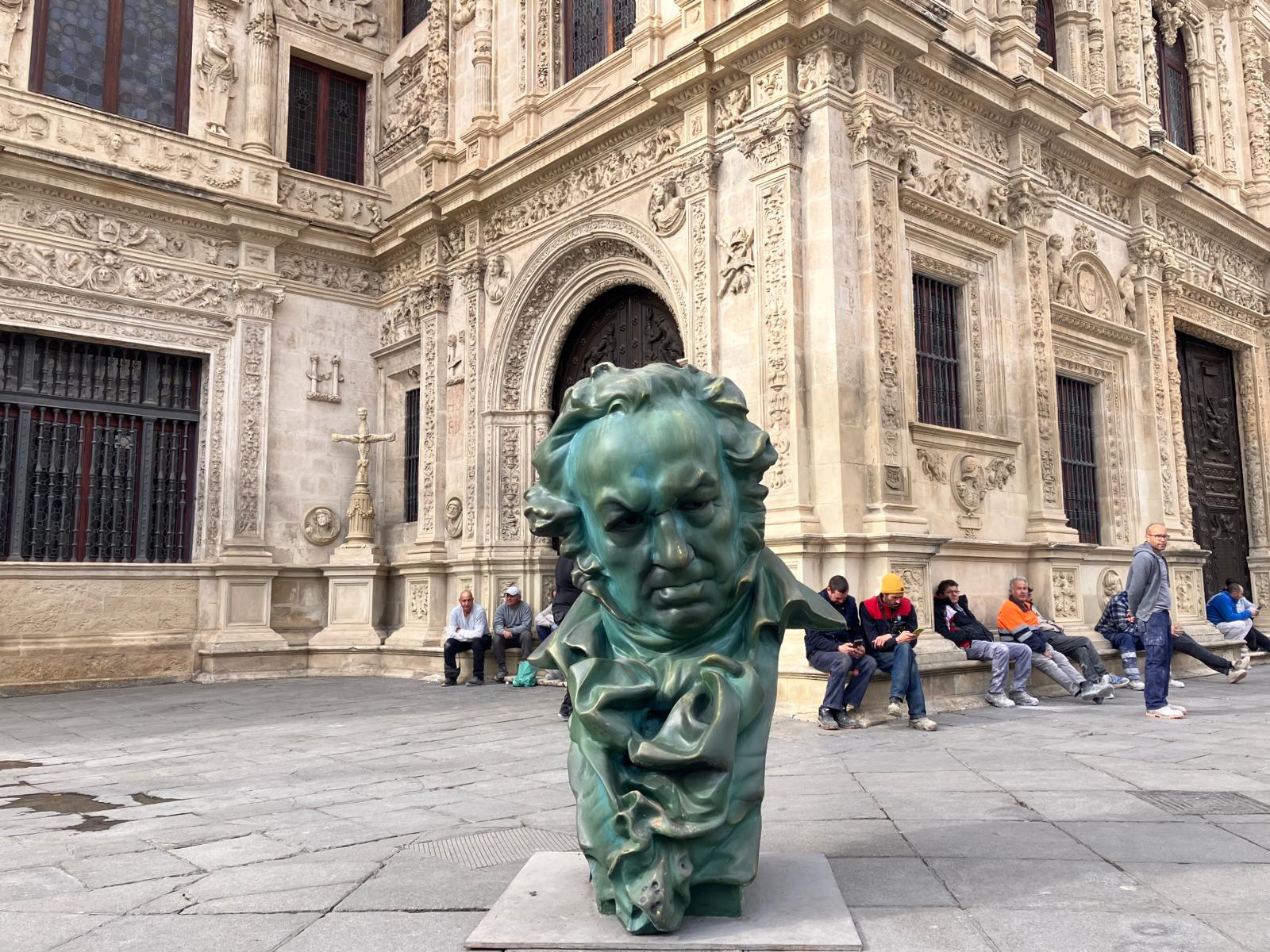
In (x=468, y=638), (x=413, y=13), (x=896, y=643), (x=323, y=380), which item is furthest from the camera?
(x=413, y=13)

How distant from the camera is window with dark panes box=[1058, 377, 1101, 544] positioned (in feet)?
38.3

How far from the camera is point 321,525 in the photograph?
14.2 m

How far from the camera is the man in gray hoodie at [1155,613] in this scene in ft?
24.8

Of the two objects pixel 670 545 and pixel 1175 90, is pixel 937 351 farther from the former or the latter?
pixel 1175 90

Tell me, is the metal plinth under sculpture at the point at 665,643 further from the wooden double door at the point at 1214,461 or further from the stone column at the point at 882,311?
the wooden double door at the point at 1214,461

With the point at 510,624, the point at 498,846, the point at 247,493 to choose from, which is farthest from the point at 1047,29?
the point at 498,846

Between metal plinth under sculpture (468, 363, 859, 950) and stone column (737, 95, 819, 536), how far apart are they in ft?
18.9

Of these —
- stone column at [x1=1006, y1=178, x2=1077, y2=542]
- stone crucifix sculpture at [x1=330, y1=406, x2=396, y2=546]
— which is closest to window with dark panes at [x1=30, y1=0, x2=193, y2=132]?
stone crucifix sculpture at [x1=330, y1=406, x2=396, y2=546]

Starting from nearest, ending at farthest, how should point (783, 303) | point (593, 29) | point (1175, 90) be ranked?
point (783, 303)
point (593, 29)
point (1175, 90)

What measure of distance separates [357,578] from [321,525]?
3.48ft

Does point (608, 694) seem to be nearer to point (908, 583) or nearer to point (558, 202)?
point (908, 583)

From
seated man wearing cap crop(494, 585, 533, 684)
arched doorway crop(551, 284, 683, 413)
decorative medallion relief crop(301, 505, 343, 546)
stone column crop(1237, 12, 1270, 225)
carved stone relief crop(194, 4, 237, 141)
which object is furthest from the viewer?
stone column crop(1237, 12, 1270, 225)

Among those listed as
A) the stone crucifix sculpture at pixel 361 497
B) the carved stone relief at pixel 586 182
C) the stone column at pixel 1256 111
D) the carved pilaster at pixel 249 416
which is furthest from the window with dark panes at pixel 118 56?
the stone column at pixel 1256 111

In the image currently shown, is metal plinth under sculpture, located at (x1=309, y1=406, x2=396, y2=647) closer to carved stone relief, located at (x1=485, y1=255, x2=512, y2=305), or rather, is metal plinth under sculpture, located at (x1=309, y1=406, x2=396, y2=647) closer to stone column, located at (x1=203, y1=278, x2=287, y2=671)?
stone column, located at (x1=203, y1=278, x2=287, y2=671)
